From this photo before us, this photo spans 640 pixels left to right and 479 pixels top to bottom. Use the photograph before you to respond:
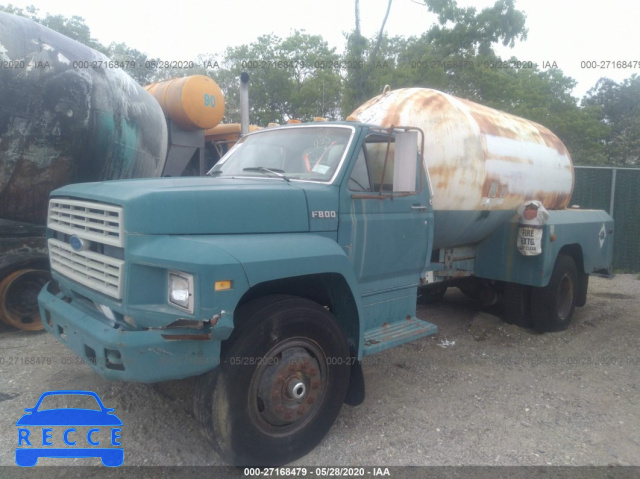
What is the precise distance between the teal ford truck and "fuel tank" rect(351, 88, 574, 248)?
0.10m

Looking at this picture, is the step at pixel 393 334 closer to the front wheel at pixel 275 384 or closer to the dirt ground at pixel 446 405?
the front wheel at pixel 275 384

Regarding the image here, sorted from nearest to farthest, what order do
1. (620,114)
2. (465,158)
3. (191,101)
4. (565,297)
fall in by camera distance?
(465,158) < (565,297) < (191,101) < (620,114)

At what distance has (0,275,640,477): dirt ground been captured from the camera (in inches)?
137

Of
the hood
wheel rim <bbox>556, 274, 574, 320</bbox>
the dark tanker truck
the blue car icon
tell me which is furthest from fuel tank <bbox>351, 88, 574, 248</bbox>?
the blue car icon

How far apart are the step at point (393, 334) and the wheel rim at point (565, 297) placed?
3093 millimetres

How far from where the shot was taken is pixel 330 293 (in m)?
3.75

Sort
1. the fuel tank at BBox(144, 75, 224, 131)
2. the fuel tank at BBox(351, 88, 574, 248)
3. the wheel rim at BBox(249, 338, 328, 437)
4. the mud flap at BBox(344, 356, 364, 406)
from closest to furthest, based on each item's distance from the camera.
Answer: the wheel rim at BBox(249, 338, 328, 437), the mud flap at BBox(344, 356, 364, 406), the fuel tank at BBox(351, 88, 574, 248), the fuel tank at BBox(144, 75, 224, 131)

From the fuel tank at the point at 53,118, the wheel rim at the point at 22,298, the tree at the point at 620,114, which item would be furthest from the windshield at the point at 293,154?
the tree at the point at 620,114

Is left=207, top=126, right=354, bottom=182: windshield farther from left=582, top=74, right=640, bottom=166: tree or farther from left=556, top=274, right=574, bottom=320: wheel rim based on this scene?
→ left=582, top=74, right=640, bottom=166: tree

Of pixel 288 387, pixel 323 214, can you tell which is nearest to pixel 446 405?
pixel 288 387

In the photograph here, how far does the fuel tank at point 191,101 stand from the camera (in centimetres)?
816

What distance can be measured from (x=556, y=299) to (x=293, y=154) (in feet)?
13.5

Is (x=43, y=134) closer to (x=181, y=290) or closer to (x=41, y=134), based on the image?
(x=41, y=134)

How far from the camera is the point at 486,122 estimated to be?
18.2ft
